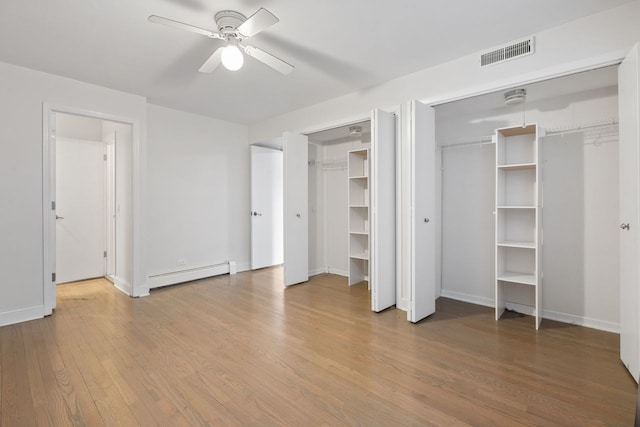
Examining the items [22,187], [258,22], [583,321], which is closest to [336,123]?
[258,22]

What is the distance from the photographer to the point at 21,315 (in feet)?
9.96

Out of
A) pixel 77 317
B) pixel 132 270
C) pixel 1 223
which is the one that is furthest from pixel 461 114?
pixel 1 223

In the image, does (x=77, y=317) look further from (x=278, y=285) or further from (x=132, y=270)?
(x=278, y=285)

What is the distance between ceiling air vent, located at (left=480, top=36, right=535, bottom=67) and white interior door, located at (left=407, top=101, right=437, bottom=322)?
0.62m

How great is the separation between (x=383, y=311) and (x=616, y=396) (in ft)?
6.01

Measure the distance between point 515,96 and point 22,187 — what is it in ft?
16.3

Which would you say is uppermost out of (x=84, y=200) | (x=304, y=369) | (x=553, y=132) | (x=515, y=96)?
(x=515, y=96)

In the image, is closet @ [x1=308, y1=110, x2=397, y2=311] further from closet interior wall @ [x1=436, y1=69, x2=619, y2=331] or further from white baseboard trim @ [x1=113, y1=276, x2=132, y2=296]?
white baseboard trim @ [x1=113, y1=276, x2=132, y2=296]

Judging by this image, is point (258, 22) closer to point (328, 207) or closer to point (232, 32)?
point (232, 32)

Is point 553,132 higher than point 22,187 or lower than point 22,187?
higher

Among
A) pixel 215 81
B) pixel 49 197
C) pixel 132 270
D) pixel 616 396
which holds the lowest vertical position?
pixel 616 396

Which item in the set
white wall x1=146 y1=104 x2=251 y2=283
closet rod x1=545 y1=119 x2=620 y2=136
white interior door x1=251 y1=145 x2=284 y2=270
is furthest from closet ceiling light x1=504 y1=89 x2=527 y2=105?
white wall x1=146 y1=104 x2=251 y2=283

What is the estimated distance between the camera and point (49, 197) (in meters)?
3.23

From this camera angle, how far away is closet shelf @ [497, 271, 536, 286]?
288 cm
